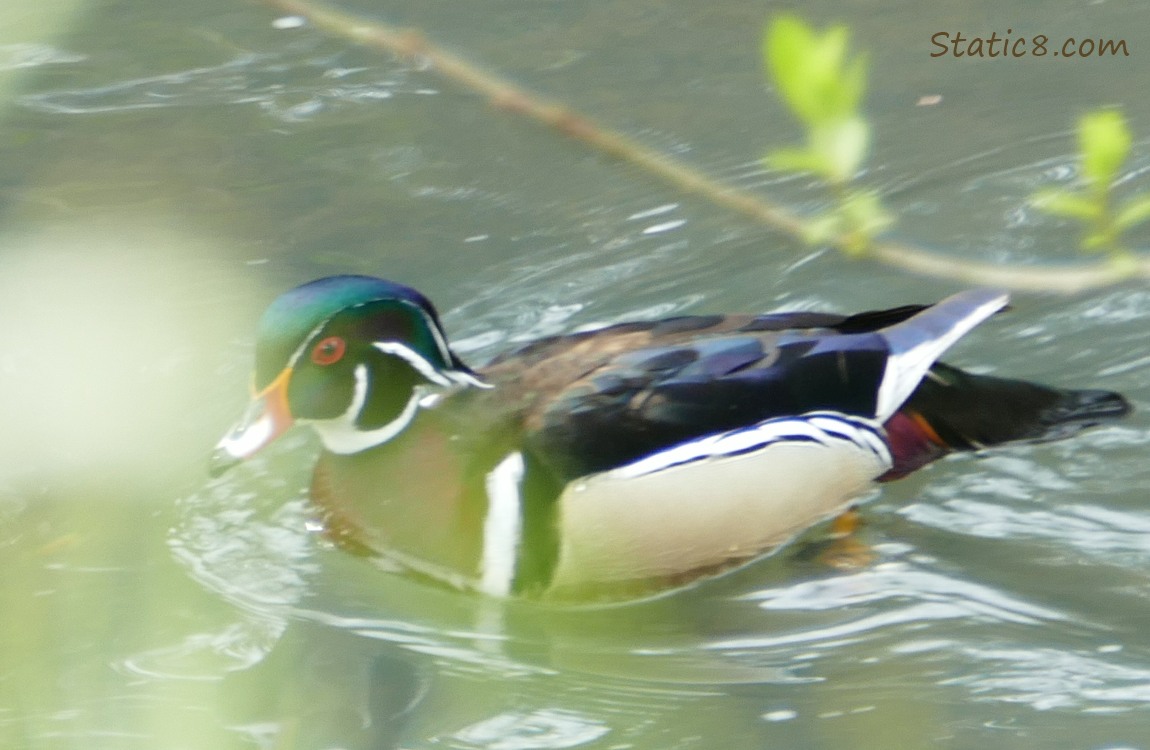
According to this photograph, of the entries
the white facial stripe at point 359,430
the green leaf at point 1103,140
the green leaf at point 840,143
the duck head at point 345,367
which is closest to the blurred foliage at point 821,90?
the green leaf at point 840,143

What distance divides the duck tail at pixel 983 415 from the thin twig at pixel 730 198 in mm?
887

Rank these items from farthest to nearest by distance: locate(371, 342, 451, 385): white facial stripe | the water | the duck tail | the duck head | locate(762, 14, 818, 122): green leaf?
the duck tail < locate(371, 342, 451, 385): white facial stripe < the duck head < the water < locate(762, 14, 818, 122): green leaf

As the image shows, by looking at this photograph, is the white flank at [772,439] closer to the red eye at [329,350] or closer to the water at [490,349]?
the water at [490,349]

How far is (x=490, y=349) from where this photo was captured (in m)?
4.62

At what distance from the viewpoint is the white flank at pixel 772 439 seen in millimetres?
3424

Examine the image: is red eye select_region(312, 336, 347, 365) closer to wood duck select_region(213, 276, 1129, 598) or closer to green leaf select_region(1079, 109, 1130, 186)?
wood duck select_region(213, 276, 1129, 598)

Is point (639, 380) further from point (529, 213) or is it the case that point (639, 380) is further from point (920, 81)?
point (920, 81)

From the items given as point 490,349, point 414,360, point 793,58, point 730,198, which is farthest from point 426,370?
point 793,58

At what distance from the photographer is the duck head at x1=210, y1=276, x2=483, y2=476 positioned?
335cm

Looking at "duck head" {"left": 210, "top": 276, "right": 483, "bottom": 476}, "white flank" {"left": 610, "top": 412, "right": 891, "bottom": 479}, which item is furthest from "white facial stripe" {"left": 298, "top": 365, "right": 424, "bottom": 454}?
"white flank" {"left": 610, "top": 412, "right": 891, "bottom": 479}

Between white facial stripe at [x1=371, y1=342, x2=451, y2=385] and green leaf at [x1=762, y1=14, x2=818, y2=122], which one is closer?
green leaf at [x1=762, y1=14, x2=818, y2=122]

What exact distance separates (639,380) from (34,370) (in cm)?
205

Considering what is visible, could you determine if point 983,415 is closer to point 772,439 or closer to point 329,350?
point 772,439

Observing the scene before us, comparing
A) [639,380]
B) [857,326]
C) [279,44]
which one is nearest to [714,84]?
[279,44]
